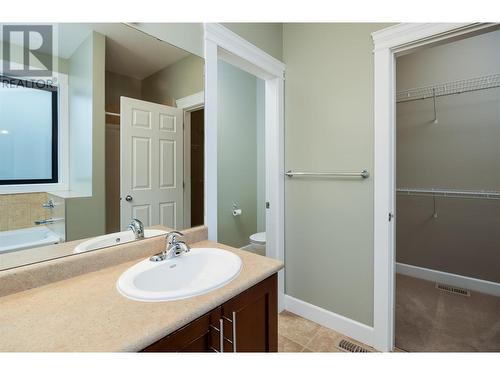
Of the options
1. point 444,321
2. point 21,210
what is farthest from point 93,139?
point 444,321

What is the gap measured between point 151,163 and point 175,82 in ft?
1.52

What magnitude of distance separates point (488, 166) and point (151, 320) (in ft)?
9.72

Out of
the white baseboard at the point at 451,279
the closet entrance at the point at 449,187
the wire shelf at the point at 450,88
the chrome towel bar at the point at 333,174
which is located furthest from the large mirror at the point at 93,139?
the white baseboard at the point at 451,279

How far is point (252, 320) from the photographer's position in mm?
963

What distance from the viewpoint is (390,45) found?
1.49m

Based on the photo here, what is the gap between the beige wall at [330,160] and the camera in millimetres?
1651

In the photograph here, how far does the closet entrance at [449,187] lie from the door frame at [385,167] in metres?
0.44

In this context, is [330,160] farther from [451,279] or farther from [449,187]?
[451,279]

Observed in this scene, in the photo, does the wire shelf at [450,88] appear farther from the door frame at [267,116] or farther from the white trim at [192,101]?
the white trim at [192,101]

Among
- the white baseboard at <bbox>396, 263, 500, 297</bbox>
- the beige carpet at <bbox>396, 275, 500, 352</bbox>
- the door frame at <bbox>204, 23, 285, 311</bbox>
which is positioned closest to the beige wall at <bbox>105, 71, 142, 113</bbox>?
the door frame at <bbox>204, 23, 285, 311</bbox>

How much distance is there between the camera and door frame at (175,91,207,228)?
4.63 feet

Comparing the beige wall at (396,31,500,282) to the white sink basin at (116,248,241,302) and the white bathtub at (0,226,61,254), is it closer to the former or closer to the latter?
the white sink basin at (116,248,241,302)
